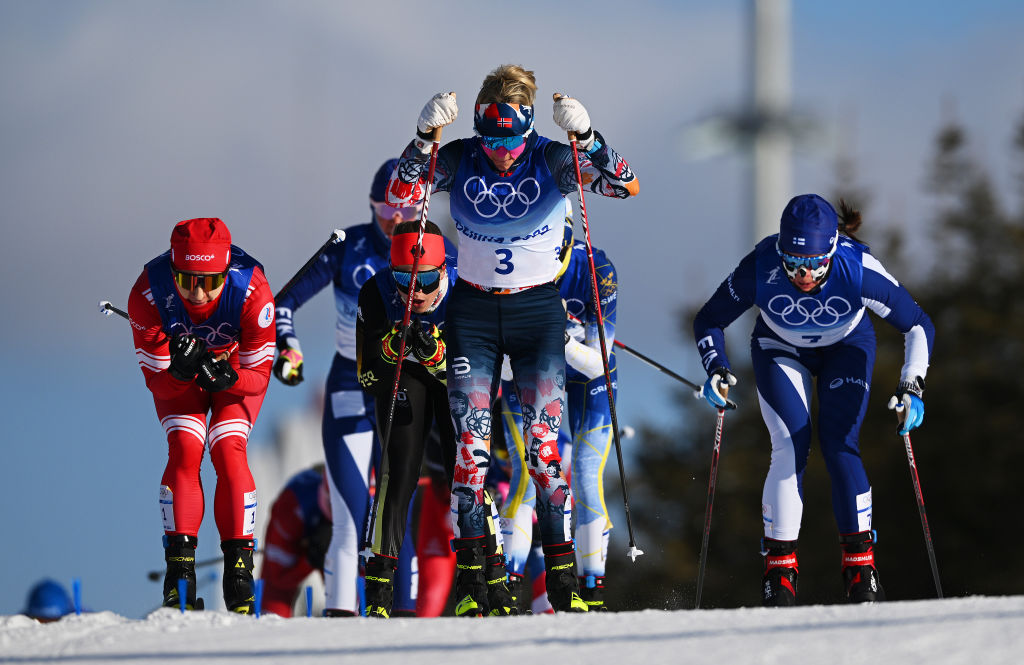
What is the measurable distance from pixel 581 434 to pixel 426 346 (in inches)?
58.9

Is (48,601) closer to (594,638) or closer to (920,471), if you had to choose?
(594,638)

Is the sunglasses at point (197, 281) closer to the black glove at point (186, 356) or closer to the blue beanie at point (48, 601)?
the black glove at point (186, 356)

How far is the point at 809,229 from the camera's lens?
24.9 ft

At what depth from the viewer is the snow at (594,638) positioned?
5047 mm

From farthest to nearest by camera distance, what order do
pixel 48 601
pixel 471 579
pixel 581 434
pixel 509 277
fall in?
pixel 48 601, pixel 581 434, pixel 471 579, pixel 509 277

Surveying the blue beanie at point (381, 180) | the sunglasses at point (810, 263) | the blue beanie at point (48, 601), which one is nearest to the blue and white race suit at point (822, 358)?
the sunglasses at point (810, 263)

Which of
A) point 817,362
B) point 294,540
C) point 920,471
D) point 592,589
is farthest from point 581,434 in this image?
point 920,471

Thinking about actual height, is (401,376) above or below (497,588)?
above

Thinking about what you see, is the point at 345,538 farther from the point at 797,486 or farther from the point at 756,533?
the point at 756,533

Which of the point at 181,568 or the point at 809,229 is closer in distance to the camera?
the point at 181,568

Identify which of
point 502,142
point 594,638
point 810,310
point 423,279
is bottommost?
point 594,638

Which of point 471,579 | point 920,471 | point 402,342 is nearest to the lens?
point 471,579

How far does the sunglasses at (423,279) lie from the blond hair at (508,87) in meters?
1.05

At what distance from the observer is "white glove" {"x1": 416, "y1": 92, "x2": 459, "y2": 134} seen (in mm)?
7051
